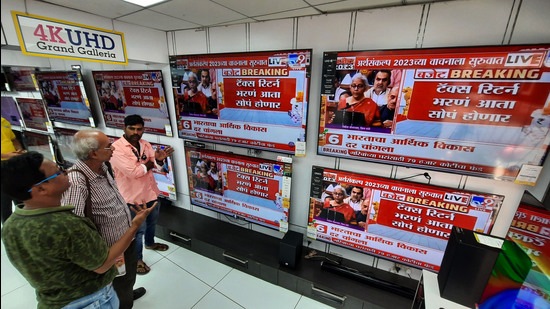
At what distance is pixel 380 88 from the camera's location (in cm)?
171

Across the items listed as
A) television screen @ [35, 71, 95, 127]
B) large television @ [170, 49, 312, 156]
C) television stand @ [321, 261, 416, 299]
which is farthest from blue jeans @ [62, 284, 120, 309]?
television screen @ [35, 71, 95, 127]

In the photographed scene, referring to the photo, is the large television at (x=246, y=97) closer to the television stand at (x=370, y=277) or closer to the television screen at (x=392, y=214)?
the television screen at (x=392, y=214)

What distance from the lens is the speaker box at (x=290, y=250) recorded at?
213 centimetres

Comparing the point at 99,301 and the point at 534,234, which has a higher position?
the point at 534,234

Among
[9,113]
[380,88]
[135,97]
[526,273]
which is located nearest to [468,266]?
[526,273]

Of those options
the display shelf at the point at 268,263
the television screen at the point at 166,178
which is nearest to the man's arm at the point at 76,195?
Answer: the display shelf at the point at 268,263

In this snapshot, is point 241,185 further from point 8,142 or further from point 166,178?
point 8,142

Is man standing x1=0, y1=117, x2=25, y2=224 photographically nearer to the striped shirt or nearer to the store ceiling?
the striped shirt

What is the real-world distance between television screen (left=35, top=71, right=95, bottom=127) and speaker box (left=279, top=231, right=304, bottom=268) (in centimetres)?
326

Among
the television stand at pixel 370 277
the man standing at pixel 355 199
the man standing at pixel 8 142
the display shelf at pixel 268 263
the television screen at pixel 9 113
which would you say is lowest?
the display shelf at pixel 268 263

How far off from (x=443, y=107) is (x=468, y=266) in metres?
1.02

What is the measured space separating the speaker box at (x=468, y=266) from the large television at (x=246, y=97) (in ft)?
A: 4.15

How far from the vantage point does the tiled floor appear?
211 centimetres

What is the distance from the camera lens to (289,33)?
197 centimetres
